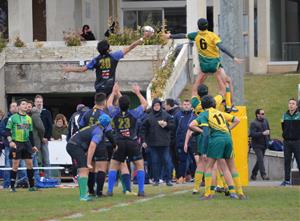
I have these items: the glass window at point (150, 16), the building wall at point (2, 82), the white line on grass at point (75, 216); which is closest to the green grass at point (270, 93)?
the building wall at point (2, 82)

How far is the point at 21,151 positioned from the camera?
75.2 ft

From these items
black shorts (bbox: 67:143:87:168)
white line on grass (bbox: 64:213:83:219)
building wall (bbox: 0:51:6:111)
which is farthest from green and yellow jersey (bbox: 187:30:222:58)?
building wall (bbox: 0:51:6:111)

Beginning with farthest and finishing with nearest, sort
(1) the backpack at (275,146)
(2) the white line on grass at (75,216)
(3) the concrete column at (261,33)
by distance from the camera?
(3) the concrete column at (261,33)
(1) the backpack at (275,146)
(2) the white line on grass at (75,216)

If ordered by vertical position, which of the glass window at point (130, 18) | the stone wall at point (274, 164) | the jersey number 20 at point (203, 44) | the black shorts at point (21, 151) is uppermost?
the glass window at point (130, 18)

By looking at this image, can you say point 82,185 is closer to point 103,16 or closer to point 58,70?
point 58,70

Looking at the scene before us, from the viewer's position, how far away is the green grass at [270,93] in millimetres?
34316

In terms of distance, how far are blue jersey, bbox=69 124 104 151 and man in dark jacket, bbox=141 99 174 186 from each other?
248 inches

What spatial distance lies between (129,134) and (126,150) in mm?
307

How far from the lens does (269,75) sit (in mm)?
41469

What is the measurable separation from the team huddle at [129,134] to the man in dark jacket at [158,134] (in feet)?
12.0

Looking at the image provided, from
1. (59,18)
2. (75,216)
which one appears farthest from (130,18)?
(75,216)

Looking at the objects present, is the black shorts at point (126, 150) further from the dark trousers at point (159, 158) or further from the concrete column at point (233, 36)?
the dark trousers at point (159, 158)

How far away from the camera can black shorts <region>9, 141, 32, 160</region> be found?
75.0 feet

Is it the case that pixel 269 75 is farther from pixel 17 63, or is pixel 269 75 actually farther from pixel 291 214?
pixel 291 214
